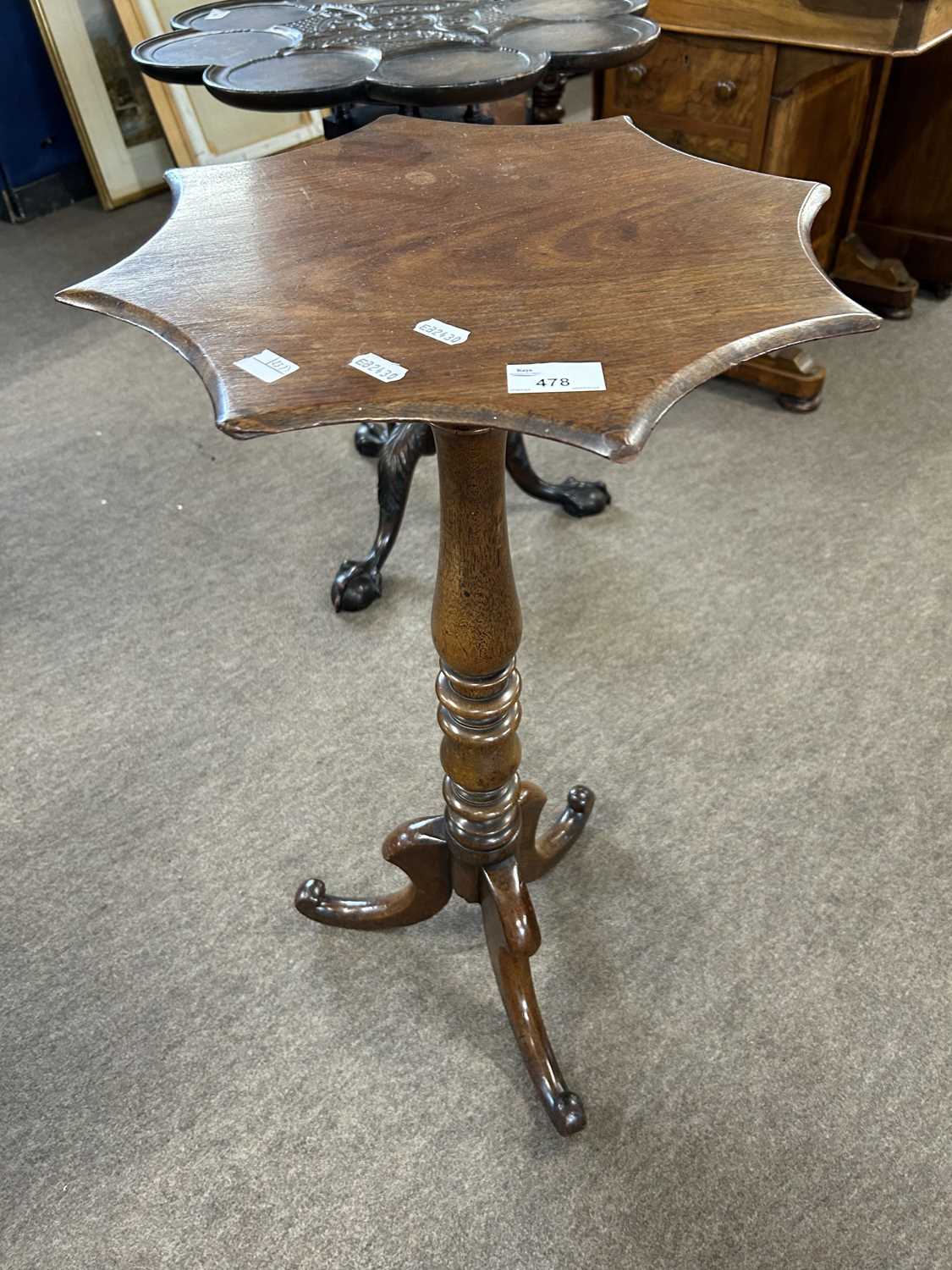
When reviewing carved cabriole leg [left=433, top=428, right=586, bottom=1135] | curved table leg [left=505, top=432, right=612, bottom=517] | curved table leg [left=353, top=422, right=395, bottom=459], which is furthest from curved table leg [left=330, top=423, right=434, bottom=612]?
carved cabriole leg [left=433, top=428, right=586, bottom=1135]

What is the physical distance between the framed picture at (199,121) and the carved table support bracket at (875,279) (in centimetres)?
167

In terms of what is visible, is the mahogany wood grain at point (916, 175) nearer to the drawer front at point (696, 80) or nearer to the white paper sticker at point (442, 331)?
the drawer front at point (696, 80)

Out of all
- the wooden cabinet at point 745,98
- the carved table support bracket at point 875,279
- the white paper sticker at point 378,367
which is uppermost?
the white paper sticker at point 378,367

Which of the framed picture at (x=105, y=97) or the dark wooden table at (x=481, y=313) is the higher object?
the dark wooden table at (x=481, y=313)

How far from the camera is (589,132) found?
1212 mm

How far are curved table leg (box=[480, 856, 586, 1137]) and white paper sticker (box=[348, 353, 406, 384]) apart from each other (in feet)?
2.24

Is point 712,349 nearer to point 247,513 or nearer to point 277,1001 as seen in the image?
point 277,1001

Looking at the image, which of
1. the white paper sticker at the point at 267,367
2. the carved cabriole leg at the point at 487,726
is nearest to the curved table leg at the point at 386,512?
the carved cabriole leg at the point at 487,726

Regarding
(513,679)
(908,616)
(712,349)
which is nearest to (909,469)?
(908,616)

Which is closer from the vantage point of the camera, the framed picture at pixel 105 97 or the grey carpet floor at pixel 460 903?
the grey carpet floor at pixel 460 903

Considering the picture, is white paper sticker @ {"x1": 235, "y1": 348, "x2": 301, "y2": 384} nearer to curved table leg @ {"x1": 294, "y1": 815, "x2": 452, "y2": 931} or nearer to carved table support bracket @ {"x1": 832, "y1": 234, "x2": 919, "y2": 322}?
curved table leg @ {"x1": 294, "y1": 815, "x2": 452, "y2": 931}

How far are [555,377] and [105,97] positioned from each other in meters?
3.28

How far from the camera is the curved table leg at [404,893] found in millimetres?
1279

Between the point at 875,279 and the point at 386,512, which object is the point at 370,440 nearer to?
the point at 386,512
